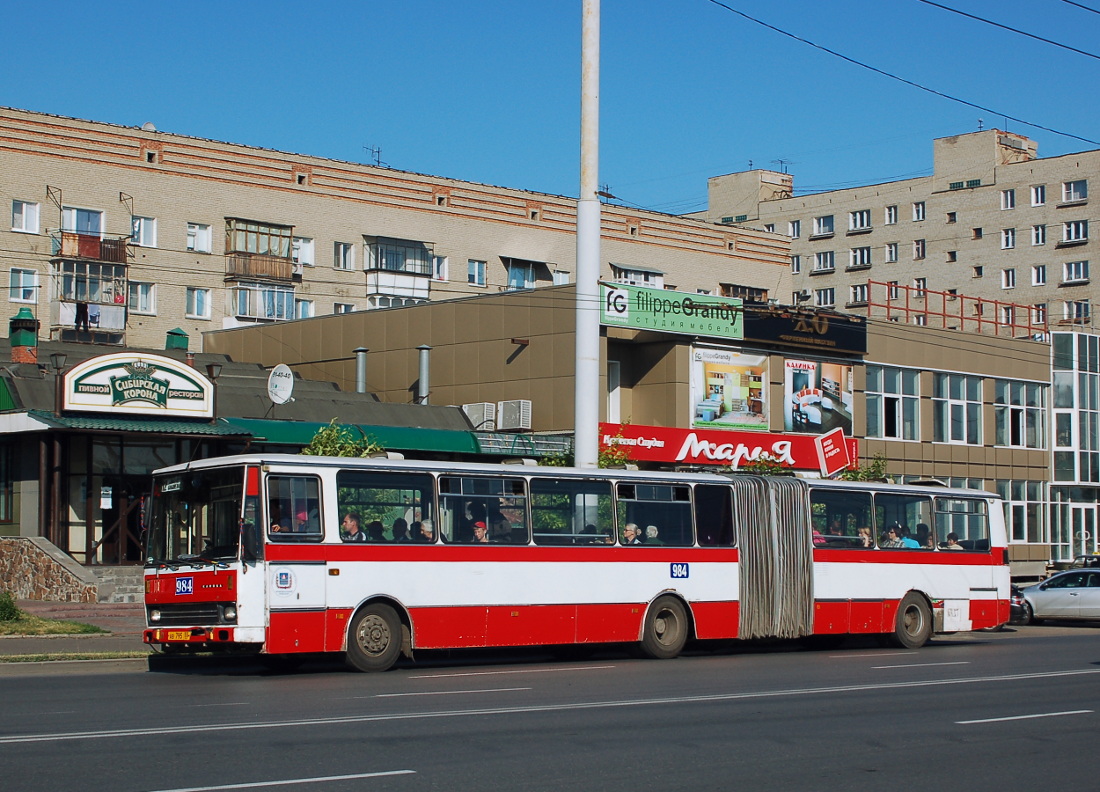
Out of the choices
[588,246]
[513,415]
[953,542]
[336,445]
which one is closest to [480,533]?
[336,445]

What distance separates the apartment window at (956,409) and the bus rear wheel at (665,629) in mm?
28448

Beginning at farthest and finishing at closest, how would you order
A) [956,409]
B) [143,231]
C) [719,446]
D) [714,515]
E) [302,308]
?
[302,308] < [143,231] < [956,409] < [719,446] < [714,515]

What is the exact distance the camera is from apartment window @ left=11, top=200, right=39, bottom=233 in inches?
2103

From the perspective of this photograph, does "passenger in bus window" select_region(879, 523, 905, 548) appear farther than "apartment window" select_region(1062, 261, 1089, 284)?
No

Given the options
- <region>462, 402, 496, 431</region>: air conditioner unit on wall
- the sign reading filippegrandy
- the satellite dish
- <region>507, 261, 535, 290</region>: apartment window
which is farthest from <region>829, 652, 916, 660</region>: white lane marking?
<region>507, 261, 535, 290</region>: apartment window

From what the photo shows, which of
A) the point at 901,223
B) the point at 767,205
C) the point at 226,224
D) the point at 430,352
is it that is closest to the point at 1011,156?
the point at 901,223

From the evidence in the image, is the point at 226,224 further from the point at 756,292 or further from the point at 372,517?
the point at 372,517

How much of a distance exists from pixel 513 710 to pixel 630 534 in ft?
26.5

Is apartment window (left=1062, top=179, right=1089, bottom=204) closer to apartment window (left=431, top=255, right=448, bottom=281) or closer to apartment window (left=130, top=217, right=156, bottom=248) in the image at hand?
apartment window (left=431, top=255, right=448, bottom=281)

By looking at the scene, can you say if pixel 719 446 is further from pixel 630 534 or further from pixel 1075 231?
pixel 1075 231

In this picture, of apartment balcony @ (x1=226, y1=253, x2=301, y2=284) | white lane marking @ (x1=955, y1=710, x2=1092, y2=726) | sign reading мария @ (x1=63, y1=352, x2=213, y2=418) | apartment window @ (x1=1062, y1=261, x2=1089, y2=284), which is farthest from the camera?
apartment window @ (x1=1062, y1=261, x2=1089, y2=284)

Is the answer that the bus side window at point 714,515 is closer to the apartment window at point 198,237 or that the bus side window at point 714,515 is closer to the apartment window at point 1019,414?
the apartment window at point 1019,414

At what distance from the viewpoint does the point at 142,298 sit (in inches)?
2249

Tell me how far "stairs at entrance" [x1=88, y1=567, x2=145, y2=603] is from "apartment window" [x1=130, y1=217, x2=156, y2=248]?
1151 inches
